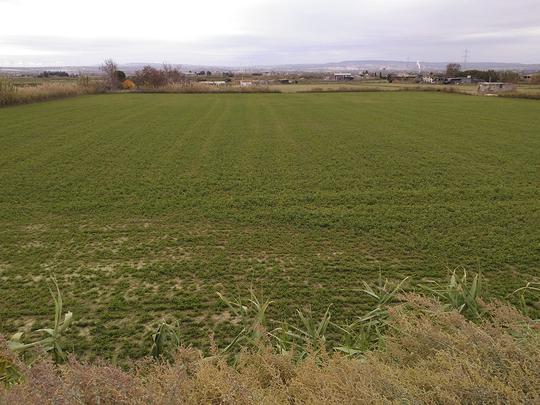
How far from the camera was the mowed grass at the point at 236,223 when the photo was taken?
5.84 metres

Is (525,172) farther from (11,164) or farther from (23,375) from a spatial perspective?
(11,164)

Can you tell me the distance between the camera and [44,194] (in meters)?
10.2

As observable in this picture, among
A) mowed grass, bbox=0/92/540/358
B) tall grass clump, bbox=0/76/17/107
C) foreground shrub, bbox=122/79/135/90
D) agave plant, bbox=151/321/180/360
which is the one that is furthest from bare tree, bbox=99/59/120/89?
agave plant, bbox=151/321/180/360

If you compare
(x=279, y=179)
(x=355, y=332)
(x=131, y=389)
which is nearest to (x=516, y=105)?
(x=279, y=179)

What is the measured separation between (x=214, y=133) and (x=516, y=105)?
26676mm

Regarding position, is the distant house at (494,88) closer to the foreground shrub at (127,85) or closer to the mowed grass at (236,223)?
the mowed grass at (236,223)

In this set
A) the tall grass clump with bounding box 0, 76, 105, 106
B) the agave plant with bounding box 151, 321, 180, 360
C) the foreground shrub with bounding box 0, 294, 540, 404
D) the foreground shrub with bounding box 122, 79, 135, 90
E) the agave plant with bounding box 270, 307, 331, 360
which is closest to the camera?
the foreground shrub with bounding box 0, 294, 540, 404

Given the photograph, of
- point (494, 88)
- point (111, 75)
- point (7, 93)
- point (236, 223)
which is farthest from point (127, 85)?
point (236, 223)

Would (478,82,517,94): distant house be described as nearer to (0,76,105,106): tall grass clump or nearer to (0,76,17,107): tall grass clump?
(0,76,105,106): tall grass clump

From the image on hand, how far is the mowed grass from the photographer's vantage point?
5.84 meters

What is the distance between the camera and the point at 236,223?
8508 millimetres

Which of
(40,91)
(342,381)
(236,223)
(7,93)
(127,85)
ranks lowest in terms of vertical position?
(236,223)

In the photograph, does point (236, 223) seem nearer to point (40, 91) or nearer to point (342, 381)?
point (342, 381)

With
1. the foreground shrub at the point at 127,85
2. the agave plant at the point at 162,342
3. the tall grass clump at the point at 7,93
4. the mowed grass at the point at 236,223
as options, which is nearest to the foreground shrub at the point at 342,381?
the agave plant at the point at 162,342
